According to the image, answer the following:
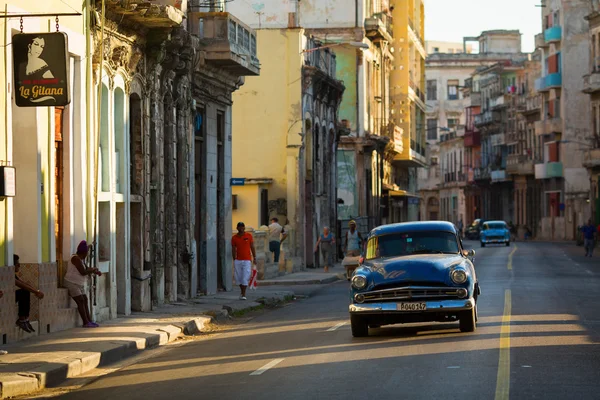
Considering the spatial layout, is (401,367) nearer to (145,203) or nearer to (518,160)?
(145,203)

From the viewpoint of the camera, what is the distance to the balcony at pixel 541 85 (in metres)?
105

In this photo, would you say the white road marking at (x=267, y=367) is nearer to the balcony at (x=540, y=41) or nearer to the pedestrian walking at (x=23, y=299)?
the pedestrian walking at (x=23, y=299)

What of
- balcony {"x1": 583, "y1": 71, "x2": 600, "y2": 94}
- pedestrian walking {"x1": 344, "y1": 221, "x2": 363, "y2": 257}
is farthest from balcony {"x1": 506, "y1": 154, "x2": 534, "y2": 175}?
pedestrian walking {"x1": 344, "y1": 221, "x2": 363, "y2": 257}

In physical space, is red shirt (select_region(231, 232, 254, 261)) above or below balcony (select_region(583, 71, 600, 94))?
below

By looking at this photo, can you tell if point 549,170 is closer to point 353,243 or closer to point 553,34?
point 553,34

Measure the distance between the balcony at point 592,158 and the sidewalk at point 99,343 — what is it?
193 feet

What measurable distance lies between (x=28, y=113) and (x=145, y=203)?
6.33m

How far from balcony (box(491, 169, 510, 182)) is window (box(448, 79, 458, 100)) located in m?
26.4

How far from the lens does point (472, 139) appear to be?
132m

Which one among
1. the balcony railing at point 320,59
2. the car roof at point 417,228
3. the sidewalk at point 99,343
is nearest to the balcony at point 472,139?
the balcony railing at point 320,59

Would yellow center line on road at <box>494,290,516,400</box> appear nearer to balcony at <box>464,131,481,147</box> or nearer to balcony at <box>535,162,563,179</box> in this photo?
balcony at <box>535,162,563,179</box>

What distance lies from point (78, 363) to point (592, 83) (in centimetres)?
7557

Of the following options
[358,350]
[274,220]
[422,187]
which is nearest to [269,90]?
[274,220]

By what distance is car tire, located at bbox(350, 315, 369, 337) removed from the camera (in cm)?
1939
